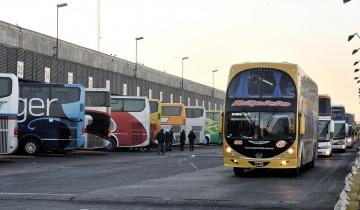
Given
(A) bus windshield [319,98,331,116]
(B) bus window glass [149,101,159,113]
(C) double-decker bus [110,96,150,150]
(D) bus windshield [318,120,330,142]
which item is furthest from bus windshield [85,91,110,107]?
(A) bus windshield [319,98,331,116]

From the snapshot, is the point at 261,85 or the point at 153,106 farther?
the point at 153,106

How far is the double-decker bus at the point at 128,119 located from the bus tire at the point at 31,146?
406 inches

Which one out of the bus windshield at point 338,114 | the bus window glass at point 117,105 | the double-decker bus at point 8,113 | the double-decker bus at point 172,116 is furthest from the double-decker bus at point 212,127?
the double-decker bus at point 8,113

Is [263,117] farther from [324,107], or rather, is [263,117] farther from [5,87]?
[324,107]

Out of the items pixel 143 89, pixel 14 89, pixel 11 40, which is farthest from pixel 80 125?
pixel 143 89

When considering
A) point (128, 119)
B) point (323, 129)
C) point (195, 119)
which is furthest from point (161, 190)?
point (195, 119)

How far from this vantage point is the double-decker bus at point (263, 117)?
842 inches

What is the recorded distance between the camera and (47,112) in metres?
34.6

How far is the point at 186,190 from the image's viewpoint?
53.2ft

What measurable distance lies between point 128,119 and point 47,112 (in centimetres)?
1068

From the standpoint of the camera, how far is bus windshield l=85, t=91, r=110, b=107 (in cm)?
3953

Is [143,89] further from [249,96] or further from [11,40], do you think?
[249,96]

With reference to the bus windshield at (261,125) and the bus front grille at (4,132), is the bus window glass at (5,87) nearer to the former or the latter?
the bus front grille at (4,132)

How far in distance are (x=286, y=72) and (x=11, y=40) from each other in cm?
2618
